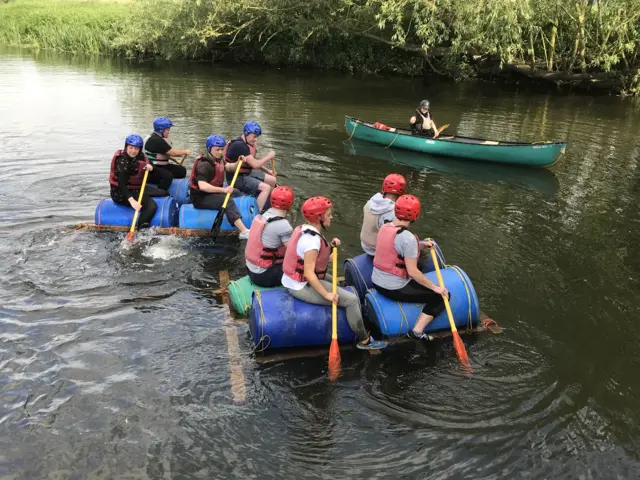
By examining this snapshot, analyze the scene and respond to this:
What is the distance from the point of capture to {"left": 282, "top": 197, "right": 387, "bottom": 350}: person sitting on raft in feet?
21.5

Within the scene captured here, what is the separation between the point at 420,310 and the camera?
7.20m

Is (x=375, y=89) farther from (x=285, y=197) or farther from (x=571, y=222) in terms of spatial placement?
(x=285, y=197)

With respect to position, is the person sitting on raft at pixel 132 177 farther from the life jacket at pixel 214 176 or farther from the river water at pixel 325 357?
the life jacket at pixel 214 176

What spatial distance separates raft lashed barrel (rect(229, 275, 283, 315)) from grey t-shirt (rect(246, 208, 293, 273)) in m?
0.63

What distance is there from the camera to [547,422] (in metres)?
6.01

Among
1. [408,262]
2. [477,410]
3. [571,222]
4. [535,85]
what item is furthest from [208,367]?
[535,85]

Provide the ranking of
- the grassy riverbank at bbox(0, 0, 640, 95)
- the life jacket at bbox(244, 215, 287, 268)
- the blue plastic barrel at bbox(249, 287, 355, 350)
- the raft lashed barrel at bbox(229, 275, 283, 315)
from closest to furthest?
the blue plastic barrel at bbox(249, 287, 355, 350), the life jacket at bbox(244, 215, 287, 268), the raft lashed barrel at bbox(229, 275, 283, 315), the grassy riverbank at bbox(0, 0, 640, 95)

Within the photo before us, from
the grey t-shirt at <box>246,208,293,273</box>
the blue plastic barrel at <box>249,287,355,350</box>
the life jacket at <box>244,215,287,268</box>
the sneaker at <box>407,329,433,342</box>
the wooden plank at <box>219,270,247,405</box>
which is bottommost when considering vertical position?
the wooden plank at <box>219,270,247,405</box>

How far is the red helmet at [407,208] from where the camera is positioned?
6.76m

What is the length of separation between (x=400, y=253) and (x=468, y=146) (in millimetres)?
10078

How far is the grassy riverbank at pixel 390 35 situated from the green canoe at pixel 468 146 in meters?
8.38

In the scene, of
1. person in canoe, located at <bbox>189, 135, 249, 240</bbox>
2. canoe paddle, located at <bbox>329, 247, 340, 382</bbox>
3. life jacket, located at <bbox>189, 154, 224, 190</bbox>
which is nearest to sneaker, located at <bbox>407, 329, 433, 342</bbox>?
canoe paddle, located at <bbox>329, 247, 340, 382</bbox>

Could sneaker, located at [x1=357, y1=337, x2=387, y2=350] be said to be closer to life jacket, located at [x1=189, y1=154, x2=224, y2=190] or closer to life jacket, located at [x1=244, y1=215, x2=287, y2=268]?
life jacket, located at [x1=244, y1=215, x2=287, y2=268]

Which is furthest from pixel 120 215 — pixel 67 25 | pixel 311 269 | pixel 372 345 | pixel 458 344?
pixel 67 25
